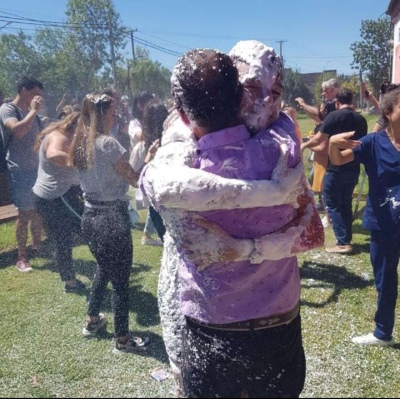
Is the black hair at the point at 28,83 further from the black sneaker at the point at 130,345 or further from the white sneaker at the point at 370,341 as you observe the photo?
the white sneaker at the point at 370,341

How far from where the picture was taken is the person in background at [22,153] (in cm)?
472

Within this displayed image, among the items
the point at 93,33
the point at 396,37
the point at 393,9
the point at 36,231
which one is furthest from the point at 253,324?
the point at 393,9

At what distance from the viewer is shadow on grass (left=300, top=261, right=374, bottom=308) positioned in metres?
3.78

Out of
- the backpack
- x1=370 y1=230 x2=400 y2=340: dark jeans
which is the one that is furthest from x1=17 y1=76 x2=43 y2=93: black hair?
x1=370 y1=230 x2=400 y2=340: dark jeans

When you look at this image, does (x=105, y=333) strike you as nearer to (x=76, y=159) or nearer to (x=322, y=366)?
(x=76, y=159)

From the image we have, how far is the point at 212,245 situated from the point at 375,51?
82.2ft

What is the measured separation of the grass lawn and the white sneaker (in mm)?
40

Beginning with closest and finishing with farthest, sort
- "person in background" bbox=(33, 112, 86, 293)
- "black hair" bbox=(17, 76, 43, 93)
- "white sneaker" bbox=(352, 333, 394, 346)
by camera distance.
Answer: "white sneaker" bbox=(352, 333, 394, 346)
"person in background" bbox=(33, 112, 86, 293)
"black hair" bbox=(17, 76, 43, 93)

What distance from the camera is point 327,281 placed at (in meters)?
4.16

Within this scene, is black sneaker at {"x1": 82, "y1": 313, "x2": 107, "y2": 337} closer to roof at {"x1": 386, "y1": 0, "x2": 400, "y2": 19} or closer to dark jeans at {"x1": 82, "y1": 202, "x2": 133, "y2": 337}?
dark jeans at {"x1": 82, "y1": 202, "x2": 133, "y2": 337}

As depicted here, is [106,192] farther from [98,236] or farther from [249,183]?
[249,183]

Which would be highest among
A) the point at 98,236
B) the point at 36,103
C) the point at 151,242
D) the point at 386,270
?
the point at 36,103

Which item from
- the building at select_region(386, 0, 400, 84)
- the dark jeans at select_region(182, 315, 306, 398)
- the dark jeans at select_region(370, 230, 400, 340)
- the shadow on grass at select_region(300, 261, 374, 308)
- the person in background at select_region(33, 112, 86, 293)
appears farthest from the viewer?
the building at select_region(386, 0, 400, 84)

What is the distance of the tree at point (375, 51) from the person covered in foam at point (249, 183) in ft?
76.5
